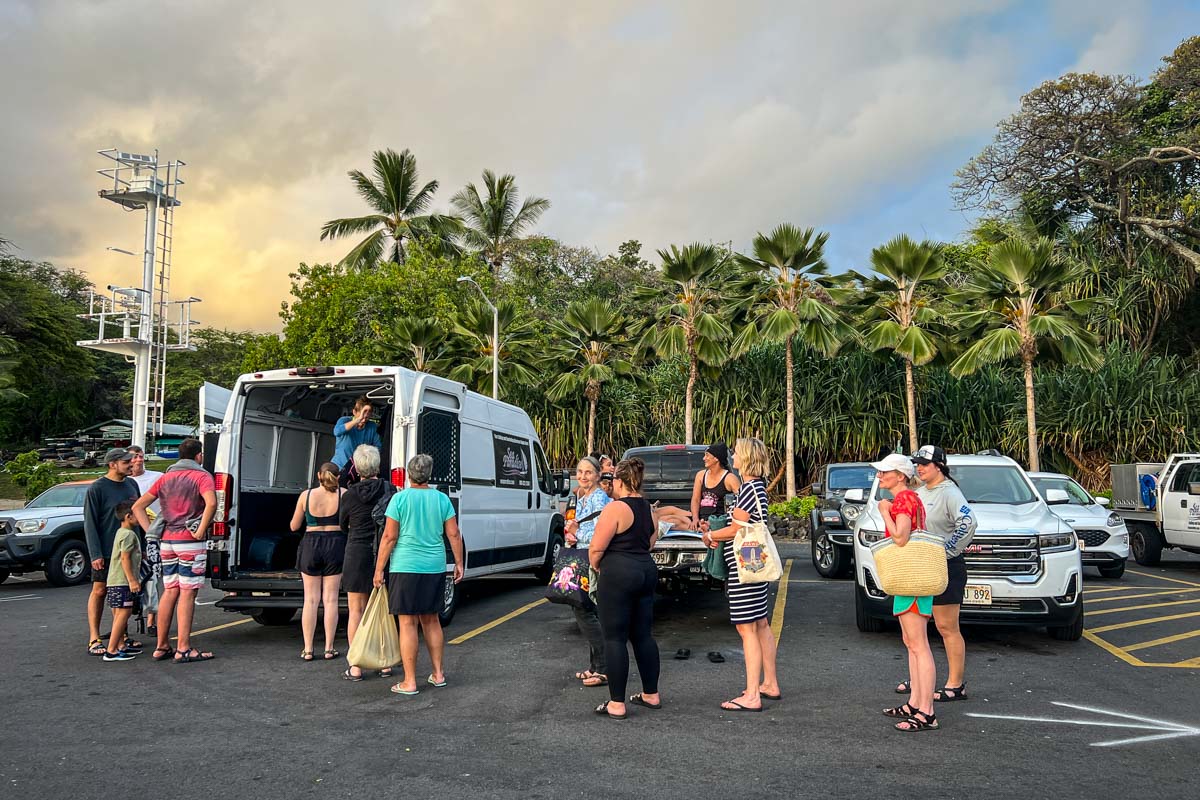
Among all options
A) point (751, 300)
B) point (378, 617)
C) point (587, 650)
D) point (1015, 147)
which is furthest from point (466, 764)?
point (1015, 147)

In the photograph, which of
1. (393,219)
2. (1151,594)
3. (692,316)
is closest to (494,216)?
(393,219)

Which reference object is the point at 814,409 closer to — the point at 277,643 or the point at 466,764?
the point at 277,643

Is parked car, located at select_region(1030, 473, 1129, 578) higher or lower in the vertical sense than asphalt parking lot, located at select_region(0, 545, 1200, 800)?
higher

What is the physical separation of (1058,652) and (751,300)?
57.0 feet

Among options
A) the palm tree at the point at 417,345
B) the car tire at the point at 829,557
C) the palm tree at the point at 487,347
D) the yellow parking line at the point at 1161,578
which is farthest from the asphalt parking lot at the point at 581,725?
the palm tree at the point at 487,347

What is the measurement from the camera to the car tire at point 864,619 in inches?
331

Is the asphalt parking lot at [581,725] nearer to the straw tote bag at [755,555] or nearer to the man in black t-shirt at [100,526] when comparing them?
the man in black t-shirt at [100,526]

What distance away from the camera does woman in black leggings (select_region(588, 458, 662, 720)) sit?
552 cm

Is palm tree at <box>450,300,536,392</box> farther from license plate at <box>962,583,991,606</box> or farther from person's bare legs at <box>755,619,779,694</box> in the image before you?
person's bare legs at <box>755,619,779,694</box>

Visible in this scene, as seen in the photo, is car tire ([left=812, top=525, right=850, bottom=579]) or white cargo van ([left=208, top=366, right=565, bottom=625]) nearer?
white cargo van ([left=208, top=366, right=565, bottom=625])

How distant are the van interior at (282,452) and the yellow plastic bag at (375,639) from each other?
2.11 metres

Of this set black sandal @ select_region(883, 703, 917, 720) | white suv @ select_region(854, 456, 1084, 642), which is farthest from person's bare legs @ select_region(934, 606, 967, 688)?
white suv @ select_region(854, 456, 1084, 642)

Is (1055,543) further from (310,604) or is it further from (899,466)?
(310,604)

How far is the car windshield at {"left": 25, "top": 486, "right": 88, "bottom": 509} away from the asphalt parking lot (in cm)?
538
